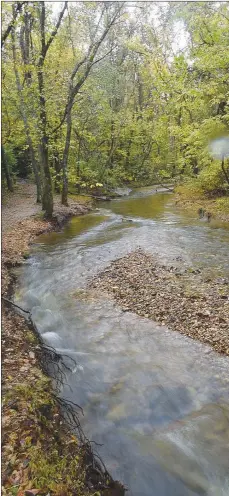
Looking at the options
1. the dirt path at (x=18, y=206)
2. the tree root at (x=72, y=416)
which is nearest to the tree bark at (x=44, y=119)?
the dirt path at (x=18, y=206)

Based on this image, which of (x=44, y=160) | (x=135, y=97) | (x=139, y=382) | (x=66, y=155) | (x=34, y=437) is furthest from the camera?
(x=135, y=97)

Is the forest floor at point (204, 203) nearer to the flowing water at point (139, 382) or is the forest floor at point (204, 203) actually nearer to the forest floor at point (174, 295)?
the flowing water at point (139, 382)

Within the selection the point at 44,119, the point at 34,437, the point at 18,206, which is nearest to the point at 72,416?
the point at 34,437

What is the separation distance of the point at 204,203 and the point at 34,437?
18043 mm

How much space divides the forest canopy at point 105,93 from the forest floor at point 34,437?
7645 millimetres

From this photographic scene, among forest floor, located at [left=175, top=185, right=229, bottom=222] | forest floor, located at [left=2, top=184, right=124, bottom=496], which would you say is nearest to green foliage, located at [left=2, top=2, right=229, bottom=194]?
forest floor, located at [left=175, top=185, right=229, bottom=222]

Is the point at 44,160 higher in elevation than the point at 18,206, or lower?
higher

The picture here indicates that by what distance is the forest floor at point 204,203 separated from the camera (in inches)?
675

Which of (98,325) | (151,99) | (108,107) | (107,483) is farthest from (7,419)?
(151,99)

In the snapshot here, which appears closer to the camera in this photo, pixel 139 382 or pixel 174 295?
pixel 139 382

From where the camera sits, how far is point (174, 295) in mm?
8359

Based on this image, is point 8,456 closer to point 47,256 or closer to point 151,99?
point 47,256

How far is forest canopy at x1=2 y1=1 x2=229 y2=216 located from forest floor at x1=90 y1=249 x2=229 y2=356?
6.97m

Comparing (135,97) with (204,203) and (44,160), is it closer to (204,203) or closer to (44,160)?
(204,203)
